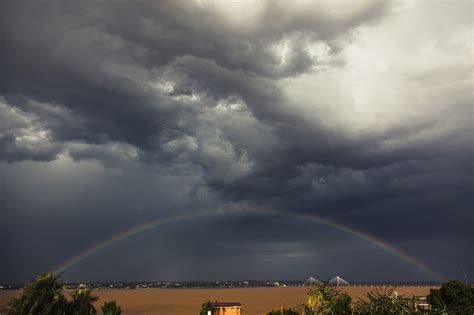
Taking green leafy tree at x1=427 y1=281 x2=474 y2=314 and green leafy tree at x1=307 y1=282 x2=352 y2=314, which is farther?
green leafy tree at x1=427 y1=281 x2=474 y2=314

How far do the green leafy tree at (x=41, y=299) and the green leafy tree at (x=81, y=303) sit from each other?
2.67ft

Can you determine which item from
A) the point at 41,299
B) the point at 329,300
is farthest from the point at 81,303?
the point at 329,300

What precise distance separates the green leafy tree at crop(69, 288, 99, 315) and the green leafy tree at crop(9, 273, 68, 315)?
0.81m

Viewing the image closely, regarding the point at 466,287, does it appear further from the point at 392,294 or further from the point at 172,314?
the point at 172,314

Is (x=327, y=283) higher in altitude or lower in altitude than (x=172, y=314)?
higher

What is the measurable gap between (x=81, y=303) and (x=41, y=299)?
439 centimetres

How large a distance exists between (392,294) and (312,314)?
7457 mm

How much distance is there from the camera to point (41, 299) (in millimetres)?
39000

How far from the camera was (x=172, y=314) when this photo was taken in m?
84.9

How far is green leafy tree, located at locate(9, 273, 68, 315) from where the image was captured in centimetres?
3822

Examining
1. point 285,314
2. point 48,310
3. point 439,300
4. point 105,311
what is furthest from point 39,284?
point 439,300

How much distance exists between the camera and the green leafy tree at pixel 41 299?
125 feet

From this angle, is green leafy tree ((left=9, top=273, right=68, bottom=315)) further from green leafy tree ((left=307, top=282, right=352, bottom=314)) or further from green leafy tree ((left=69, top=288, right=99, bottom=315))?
green leafy tree ((left=307, top=282, right=352, bottom=314))

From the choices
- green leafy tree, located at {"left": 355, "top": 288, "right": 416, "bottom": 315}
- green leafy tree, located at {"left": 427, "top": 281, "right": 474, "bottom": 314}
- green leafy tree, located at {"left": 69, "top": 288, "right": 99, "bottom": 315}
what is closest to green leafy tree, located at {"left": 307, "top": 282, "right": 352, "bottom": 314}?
green leafy tree, located at {"left": 355, "top": 288, "right": 416, "bottom": 315}
